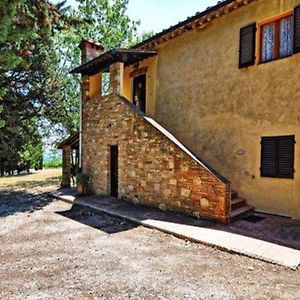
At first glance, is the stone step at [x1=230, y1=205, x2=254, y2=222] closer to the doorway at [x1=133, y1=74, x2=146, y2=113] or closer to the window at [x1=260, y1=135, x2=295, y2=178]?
the window at [x1=260, y1=135, x2=295, y2=178]

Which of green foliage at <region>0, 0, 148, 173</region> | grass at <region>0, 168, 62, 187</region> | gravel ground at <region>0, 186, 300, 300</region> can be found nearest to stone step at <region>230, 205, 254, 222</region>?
gravel ground at <region>0, 186, 300, 300</region>

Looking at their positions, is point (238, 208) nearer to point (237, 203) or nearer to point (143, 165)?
point (237, 203)

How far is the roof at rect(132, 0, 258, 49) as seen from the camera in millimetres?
9742

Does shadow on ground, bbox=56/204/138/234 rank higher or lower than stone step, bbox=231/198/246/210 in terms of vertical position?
lower

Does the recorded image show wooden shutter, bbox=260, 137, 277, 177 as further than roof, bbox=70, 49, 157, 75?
No

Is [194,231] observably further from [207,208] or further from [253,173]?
[253,173]

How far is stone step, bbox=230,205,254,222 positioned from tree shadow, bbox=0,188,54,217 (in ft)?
23.7


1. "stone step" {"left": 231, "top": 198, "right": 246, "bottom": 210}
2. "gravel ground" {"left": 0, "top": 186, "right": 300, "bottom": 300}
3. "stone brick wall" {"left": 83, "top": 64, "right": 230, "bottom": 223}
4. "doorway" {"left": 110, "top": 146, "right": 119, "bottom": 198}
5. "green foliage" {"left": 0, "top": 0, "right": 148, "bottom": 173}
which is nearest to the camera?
"gravel ground" {"left": 0, "top": 186, "right": 300, "bottom": 300}

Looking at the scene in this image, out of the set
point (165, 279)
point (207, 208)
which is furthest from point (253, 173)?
point (165, 279)

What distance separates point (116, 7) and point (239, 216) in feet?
85.6

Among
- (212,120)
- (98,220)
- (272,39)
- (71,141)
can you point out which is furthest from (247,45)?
(71,141)

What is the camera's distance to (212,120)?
10922 mm

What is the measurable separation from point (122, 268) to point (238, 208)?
5151 millimetres

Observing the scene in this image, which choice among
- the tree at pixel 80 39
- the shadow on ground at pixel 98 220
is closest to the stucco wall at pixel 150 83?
the shadow on ground at pixel 98 220
